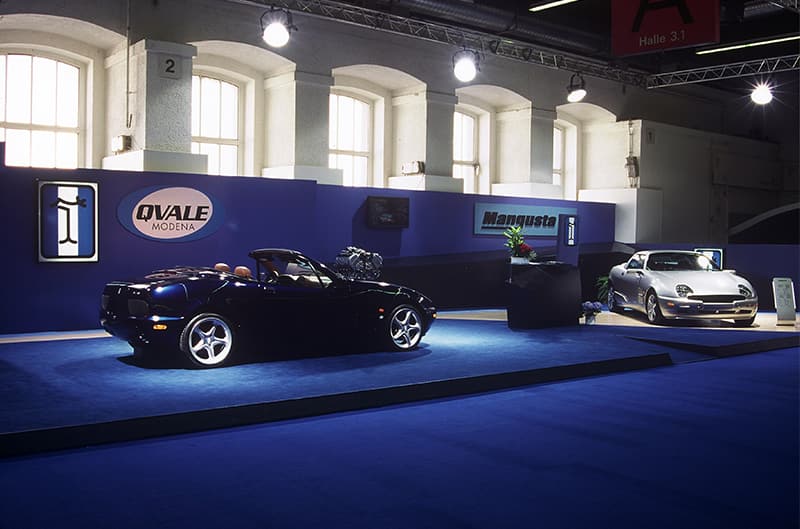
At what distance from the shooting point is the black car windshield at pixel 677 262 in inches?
550

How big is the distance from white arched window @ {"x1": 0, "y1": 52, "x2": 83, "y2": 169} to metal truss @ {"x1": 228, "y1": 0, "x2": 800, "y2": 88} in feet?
11.7

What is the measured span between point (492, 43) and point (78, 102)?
8102mm

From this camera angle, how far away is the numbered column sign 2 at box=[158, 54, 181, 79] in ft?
44.2

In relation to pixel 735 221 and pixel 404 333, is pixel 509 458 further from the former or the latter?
pixel 735 221

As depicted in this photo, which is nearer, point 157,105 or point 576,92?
point 157,105

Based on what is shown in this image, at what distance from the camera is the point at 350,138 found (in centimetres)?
1808

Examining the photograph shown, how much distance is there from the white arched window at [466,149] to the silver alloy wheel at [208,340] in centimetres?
1229

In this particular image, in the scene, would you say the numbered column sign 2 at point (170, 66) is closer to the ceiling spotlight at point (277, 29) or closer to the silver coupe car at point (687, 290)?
the ceiling spotlight at point (277, 29)

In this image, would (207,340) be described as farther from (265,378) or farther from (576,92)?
(576,92)

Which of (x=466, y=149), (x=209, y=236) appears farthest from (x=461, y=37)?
(x=209, y=236)

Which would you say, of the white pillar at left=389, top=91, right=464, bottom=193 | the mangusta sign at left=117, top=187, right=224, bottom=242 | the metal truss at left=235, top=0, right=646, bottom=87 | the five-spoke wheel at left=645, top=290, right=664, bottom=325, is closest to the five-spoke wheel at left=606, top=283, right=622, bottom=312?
the five-spoke wheel at left=645, top=290, right=664, bottom=325

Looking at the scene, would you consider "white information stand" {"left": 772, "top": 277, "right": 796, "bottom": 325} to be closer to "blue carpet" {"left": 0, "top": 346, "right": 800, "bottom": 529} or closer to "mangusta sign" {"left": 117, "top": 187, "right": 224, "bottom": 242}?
"blue carpet" {"left": 0, "top": 346, "right": 800, "bottom": 529}

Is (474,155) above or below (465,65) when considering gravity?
below

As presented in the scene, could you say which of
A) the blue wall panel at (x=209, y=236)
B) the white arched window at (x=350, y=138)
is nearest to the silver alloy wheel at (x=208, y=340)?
the blue wall panel at (x=209, y=236)
